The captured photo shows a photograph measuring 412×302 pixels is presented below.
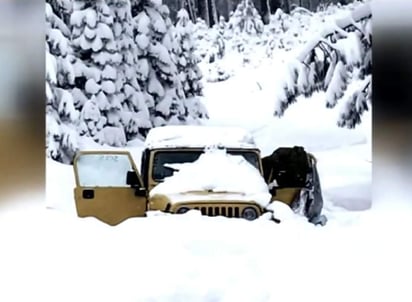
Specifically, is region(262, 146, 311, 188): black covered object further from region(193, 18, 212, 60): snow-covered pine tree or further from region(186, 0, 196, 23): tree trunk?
region(186, 0, 196, 23): tree trunk

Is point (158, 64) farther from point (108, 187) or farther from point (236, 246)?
point (236, 246)

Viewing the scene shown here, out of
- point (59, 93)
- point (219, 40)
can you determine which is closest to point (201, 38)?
point (219, 40)

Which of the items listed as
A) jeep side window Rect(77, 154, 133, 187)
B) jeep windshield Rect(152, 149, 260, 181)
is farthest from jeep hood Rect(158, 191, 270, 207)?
jeep side window Rect(77, 154, 133, 187)

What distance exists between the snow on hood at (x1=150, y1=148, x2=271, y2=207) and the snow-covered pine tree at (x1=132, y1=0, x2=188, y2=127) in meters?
0.20

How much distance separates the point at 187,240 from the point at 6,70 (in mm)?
973

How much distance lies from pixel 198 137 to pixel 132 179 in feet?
1.02

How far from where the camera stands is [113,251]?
8.30 feet

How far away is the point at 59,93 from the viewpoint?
256 centimetres

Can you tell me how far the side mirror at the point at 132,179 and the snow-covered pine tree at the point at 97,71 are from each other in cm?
12

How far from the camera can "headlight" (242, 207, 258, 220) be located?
2551mm

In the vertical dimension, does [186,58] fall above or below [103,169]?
above

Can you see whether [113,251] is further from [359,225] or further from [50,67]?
[359,225]

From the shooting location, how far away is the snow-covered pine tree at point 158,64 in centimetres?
258

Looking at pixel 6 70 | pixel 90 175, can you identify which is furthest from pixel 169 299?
pixel 6 70
